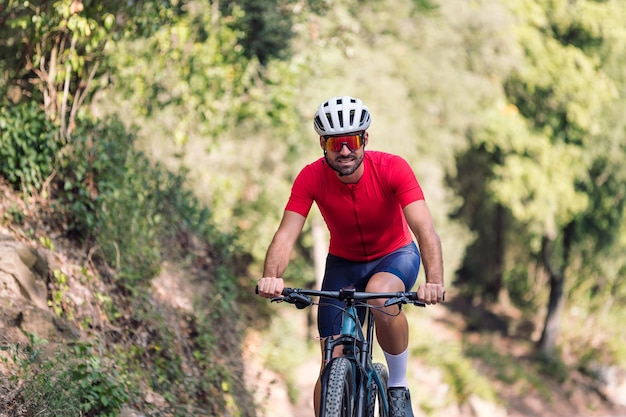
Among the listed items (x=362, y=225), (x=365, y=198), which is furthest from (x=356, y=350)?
(x=365, y=198)

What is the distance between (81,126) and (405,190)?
176 inches

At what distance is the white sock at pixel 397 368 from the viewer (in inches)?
269

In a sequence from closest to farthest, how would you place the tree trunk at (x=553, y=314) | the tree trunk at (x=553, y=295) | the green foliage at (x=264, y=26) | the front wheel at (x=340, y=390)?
the front wheel at (x=340, y=390)
the green foliage at (x=264, y=26)
the tree trunk at (x=553, y=295)
the tree trunk at (x=553, y=314)

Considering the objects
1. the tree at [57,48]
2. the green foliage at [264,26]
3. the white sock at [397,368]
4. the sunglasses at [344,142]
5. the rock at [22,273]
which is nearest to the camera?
the sunglasses at [344,142]

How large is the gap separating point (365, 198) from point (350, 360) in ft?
3.67

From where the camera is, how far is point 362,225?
21.7 ft

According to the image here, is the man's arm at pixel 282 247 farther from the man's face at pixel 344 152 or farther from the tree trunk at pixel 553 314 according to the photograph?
the tree trunk at pixel 553 314

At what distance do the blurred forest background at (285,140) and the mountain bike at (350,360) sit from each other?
5.60 feet

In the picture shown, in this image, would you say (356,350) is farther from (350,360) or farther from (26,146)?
(26,146)

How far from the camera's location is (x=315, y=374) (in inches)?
944

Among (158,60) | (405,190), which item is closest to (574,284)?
(158,60)

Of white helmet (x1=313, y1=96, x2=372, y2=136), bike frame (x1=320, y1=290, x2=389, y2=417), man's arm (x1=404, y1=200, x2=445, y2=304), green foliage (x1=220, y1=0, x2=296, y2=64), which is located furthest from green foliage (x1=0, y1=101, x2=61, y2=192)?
green foliage (x1=220, y1=0, x2=296, y2=64)

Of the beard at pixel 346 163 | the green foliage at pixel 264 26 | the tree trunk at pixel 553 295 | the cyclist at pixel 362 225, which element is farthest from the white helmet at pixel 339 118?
the tree trunk at pixel 553 295

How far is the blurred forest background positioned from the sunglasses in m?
2.26
